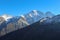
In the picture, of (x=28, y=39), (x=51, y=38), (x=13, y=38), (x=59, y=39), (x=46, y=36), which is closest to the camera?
(x=59, y=39)

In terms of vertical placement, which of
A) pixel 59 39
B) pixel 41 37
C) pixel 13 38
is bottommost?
pixel 59 39

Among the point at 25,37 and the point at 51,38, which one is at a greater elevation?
the point at 25,37

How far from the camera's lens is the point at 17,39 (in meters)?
168

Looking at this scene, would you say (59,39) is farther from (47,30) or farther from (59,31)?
(47,30)

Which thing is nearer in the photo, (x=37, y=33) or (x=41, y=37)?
(x=41, y=37)

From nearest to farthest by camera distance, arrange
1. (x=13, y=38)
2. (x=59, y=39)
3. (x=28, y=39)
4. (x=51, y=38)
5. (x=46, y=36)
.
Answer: (x=59, y=39)
(x=51, y=38)
(x=46, y=36)
(x=28, y=39)
(x=13, y=38)

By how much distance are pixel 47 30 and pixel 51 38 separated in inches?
1108

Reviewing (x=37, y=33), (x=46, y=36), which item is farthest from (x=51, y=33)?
(x=37, y=33)

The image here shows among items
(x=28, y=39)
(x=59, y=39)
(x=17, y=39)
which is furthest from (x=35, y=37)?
(x=59, y=39)

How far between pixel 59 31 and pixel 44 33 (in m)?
14.0

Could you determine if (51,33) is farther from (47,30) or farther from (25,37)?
(25,37)

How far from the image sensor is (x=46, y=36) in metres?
150

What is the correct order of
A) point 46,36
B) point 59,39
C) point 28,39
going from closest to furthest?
Result: point 59,39, point 46,36, point 28,39

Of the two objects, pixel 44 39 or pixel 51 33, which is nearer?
pixel 44 39
